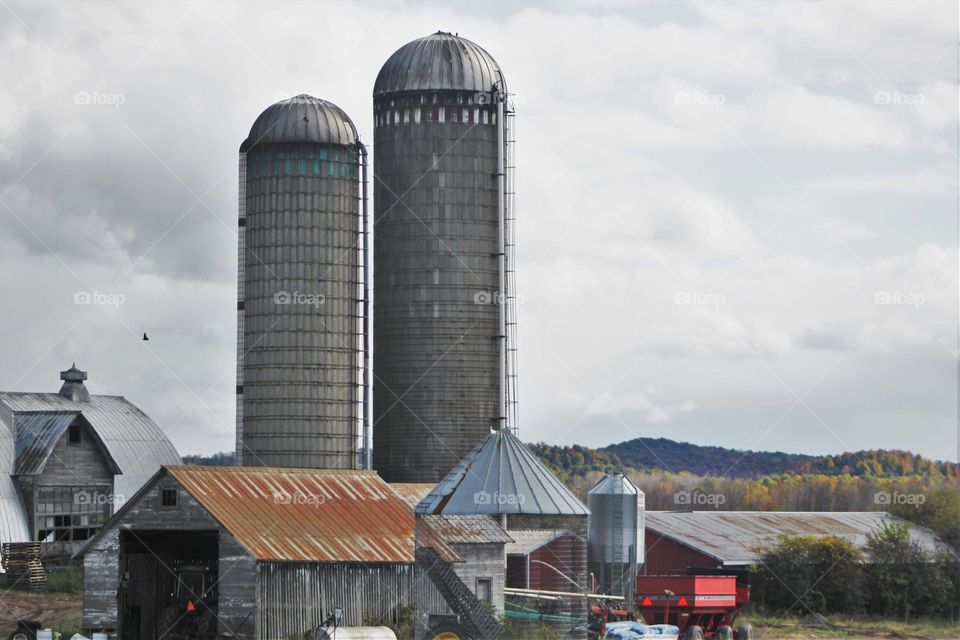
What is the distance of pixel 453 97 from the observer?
213 feet

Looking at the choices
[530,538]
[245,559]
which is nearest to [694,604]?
[530,538]

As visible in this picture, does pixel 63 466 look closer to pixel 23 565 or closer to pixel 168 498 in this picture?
pixel 23 565

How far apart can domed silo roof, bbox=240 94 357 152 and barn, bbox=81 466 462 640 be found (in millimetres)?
21265

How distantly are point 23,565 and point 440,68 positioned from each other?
25001 mm

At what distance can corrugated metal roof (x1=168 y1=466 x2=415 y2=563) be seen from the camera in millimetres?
41844

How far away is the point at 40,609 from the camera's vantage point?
48.5m

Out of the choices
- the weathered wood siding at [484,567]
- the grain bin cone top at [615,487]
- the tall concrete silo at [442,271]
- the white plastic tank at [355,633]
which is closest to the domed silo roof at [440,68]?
the tall concrete silo at [442,271]

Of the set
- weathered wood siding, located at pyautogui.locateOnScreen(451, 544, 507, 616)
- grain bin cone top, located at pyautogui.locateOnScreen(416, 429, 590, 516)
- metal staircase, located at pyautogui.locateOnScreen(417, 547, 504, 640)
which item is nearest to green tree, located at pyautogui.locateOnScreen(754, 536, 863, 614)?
grain bin cone top, located at pyautogui.locateOnScreen(416, 429, 590, 516)

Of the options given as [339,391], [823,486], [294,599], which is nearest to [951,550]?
[339,391]

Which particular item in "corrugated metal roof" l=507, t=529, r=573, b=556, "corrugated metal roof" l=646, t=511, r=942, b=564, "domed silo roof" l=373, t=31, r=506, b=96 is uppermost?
"domed silo roof" l=373, t=31, r=506, b=96

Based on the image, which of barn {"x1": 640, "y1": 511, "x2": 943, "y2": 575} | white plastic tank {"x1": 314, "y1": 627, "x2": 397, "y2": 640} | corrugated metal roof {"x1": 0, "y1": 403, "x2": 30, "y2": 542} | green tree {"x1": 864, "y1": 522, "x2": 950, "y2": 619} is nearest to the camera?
white plastic tank {"x1": 314, "y1": 627, "x2": 397, "y2": 640}

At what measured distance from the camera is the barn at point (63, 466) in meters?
56.8

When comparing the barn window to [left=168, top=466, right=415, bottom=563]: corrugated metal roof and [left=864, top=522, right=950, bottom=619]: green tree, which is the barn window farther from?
[left=864, top=522, right=950, bottom=619]: green tree

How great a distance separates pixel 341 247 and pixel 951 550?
26.0 meters
